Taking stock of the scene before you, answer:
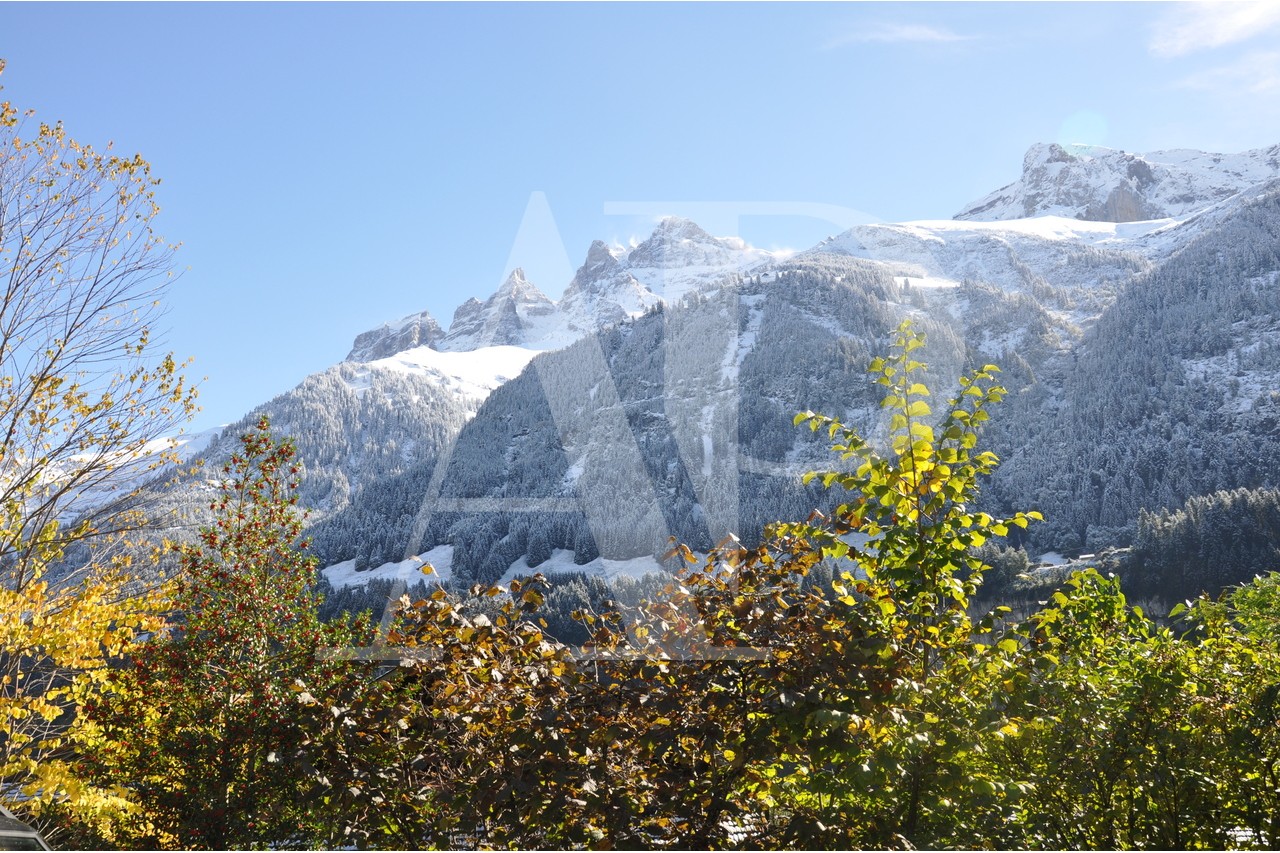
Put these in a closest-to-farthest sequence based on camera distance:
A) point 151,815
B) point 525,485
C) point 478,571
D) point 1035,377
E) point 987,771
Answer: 1. point 987,771
2. point 151,815
3. point 478,571
4. point 1035,377
5. point 525,485

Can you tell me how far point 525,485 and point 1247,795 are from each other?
19742cm

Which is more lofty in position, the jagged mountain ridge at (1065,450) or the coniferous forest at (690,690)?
the coniferous forest at (690,690)

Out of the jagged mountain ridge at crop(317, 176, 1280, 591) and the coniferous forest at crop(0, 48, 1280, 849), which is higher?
the coniferous forest at crop(0, 48, 1280, 849)

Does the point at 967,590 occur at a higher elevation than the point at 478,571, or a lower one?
higher

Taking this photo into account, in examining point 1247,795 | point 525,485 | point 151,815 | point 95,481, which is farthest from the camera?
point 525,485

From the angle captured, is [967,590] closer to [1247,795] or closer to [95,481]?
[1247,795]

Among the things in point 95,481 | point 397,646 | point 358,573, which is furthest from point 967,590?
point 358,573

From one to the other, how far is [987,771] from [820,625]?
104cm

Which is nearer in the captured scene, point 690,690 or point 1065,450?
point 690,690

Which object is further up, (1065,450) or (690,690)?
(690,690)

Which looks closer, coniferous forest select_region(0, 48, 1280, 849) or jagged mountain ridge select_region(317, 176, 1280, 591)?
coniferous forest select_region(0, 48, 1280, 849)

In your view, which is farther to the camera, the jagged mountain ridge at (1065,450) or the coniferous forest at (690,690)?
the jagged mountain ridge at (1065,450)

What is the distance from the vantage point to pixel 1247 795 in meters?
3.45

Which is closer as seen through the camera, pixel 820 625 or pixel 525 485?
pixel 820 625
